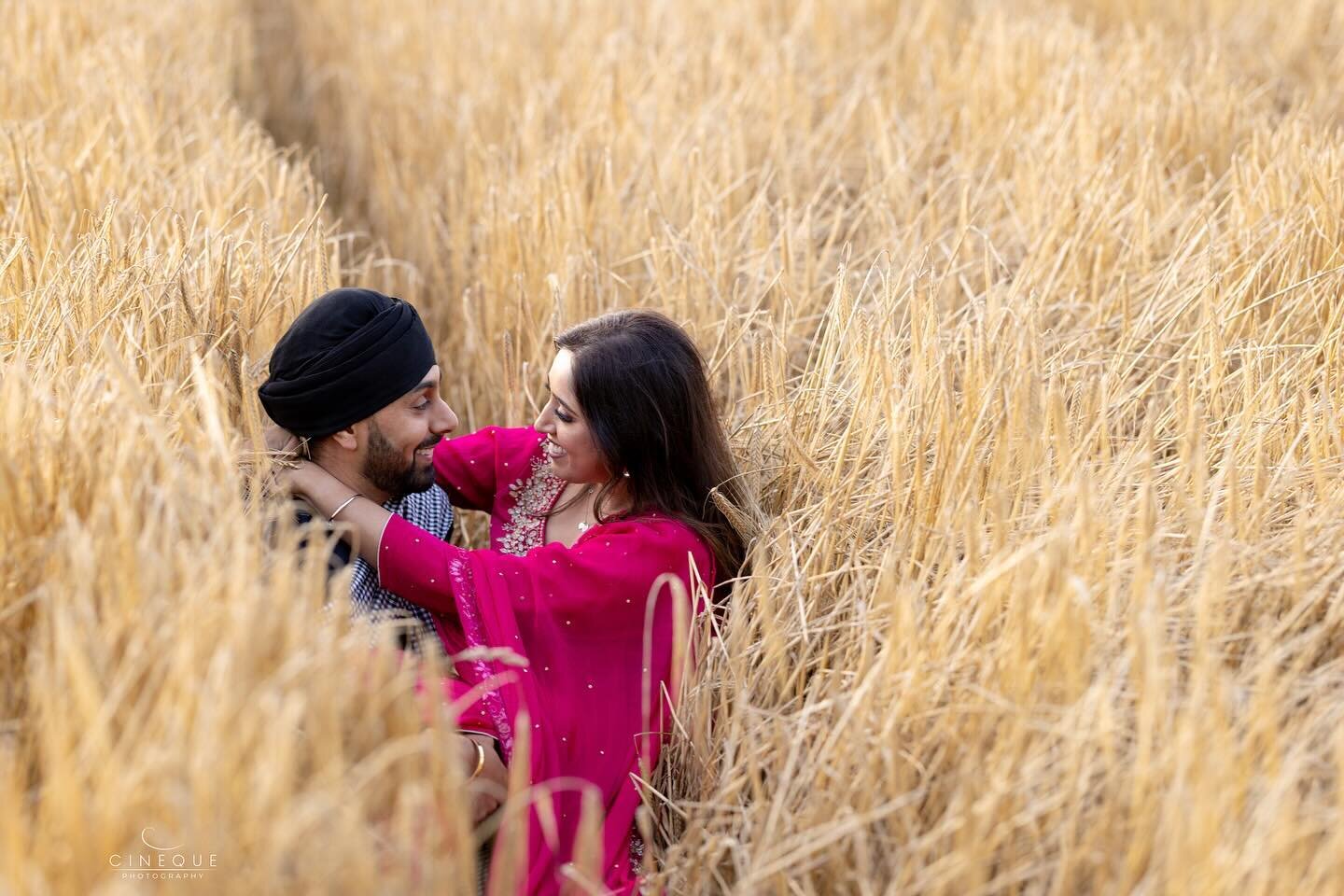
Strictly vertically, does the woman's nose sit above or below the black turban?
below

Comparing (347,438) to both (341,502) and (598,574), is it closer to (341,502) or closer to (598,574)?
(341,502)

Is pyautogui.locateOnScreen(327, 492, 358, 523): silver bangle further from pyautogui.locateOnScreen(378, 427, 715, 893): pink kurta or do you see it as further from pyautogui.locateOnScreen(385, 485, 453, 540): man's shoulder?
pyautogui.locateOnScreen(385, 485, 453, 540): man's shoulder

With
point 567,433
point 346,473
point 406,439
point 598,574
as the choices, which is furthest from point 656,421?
point 346,473

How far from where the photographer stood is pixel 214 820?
39.6 inches

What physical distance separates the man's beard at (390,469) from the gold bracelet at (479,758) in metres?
0.43

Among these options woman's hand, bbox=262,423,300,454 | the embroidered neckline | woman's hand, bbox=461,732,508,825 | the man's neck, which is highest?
woman's hand, bbox=262,423,300,454

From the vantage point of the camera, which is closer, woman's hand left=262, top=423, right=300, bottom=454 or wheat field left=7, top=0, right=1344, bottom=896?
wheat field left=7, top=0, right=1344, bottom=896

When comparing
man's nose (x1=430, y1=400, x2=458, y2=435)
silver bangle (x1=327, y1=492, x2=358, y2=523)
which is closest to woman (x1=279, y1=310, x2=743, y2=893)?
silver bangle (x1=327, y1=492, x2=358, y2=523)

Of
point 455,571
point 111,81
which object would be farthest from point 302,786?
point 111,81

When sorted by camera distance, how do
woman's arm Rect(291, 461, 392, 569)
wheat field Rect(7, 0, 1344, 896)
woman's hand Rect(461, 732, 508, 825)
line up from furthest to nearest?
woman's arm Rect(291, 461, 392, 569)
woman's hand Rect(461, 732, 508, 825)
wheat field Rect(7, 0, 1344, 896)

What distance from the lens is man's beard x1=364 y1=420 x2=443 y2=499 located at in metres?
1.87

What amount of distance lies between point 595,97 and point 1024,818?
261 cm

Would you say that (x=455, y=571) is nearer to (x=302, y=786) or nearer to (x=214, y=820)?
(x=302, y=786)

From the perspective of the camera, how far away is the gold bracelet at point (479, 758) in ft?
5.40
